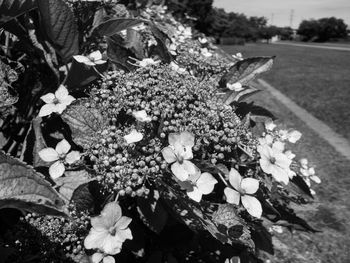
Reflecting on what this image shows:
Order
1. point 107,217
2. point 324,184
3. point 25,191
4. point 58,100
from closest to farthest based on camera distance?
point 25,191 → point 107,217 → point 58,100 → point 324,184

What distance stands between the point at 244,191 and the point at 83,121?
39 centimetres

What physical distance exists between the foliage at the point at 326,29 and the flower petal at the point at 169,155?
6910 centimetres

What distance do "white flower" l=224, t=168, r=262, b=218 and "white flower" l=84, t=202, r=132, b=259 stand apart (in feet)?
0.71

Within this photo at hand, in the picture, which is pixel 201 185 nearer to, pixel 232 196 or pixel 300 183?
pixel 232 196

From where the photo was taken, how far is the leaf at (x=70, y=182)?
0.87 m

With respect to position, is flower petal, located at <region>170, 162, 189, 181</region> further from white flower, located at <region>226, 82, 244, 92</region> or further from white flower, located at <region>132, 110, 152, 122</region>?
white flower, located at <region>226, 82, 244, 92</region>

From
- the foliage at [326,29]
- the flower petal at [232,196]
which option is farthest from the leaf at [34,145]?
the foliage at [326,29]

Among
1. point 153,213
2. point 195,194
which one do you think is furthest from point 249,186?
point 153,213

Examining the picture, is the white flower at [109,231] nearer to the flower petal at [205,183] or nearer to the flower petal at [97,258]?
the flower petal at [97,258]

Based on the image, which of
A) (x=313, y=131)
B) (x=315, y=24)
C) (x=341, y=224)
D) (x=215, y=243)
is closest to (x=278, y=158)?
(x=215, y=243)

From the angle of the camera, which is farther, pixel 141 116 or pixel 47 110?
pixel 47 110

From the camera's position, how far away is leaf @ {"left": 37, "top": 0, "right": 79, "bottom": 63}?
950mm

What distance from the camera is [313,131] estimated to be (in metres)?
5.75

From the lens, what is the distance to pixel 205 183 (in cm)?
77
